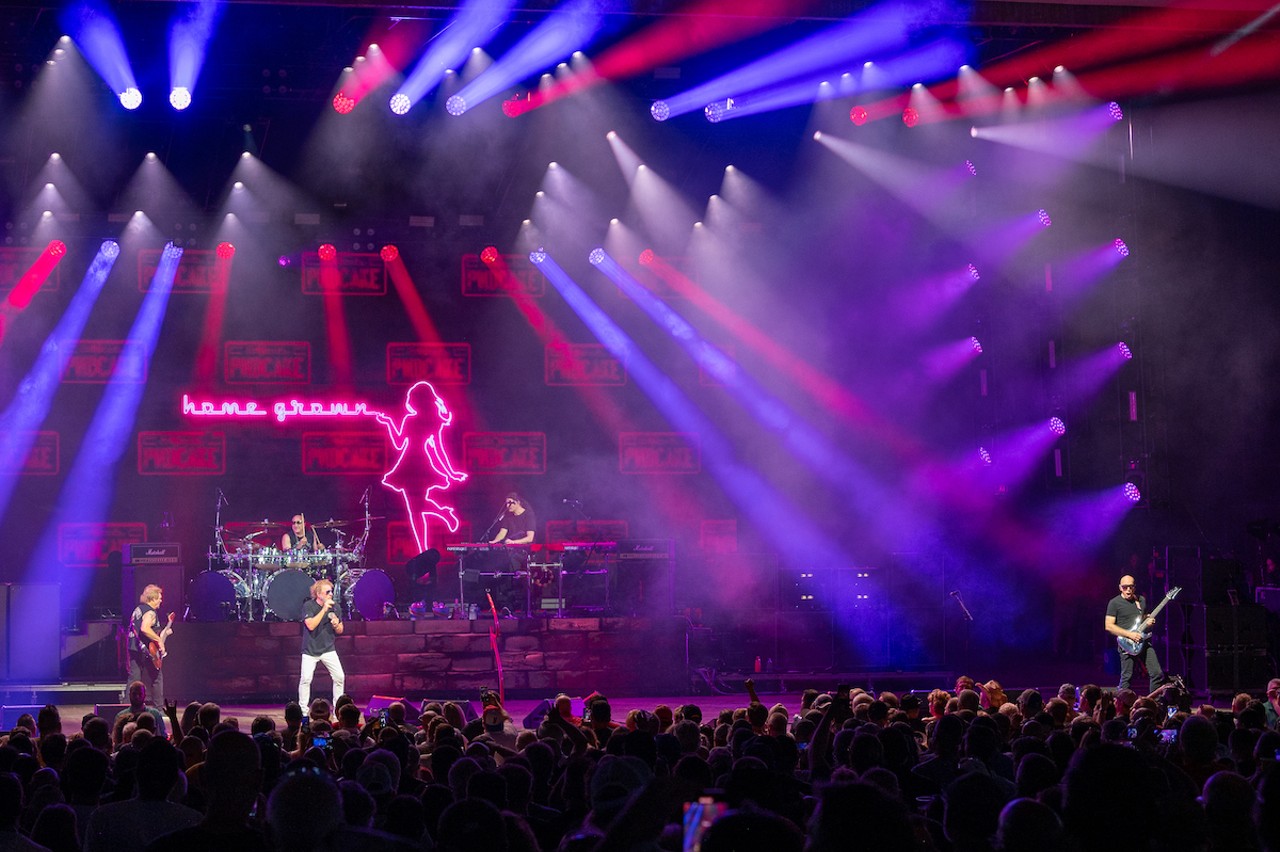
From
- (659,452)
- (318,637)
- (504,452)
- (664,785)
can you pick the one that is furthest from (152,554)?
(664,785)

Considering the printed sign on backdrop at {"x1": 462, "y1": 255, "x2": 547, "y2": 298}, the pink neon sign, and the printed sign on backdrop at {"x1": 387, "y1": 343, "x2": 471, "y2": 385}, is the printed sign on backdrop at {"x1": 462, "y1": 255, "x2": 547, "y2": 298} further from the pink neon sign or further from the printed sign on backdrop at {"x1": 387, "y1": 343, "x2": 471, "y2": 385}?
the pink neon sign

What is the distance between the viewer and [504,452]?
19078mm

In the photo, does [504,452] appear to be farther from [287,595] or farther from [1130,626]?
[1130,626]

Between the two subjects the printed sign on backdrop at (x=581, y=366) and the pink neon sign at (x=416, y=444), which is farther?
the printed sign on backdrop at (x=581, y=366)

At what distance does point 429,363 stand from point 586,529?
141 inches

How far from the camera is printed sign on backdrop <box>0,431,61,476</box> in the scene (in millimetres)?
17859

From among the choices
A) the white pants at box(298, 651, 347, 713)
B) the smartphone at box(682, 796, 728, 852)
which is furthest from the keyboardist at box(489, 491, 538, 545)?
the smartphone at box(682, 796, 728, 852)

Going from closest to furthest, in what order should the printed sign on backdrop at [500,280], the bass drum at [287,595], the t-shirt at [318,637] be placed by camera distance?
the t-shirt at [318,637]
the bass drum at [287,595]
the printed sign on backdrop at [500,280]

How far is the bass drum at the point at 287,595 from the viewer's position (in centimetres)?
1526

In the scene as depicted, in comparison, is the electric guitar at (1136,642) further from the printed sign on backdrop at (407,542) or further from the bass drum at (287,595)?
the bass drum at (287,595)

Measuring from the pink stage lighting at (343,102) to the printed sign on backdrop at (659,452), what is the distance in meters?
7.05

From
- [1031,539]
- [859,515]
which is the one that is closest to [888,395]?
[859,515]

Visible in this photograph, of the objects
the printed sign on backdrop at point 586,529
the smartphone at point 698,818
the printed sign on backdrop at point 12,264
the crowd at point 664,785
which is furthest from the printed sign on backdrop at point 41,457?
the smartphone at point 698,818

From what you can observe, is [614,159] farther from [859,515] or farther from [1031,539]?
[1031,539]
